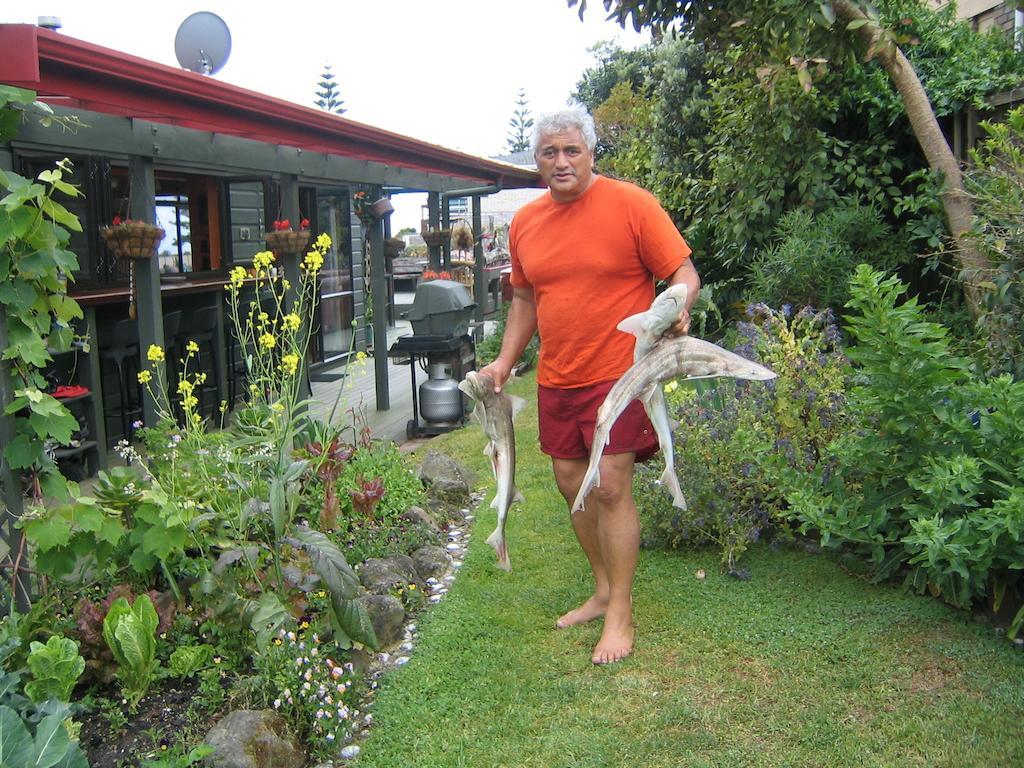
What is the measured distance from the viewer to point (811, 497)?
11.3 ft

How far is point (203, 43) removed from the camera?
7391 millimetres

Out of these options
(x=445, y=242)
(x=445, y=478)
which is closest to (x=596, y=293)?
(x=445, y=478)

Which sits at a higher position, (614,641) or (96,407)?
(96,407)

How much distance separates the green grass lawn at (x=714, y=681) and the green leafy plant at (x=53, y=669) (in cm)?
87

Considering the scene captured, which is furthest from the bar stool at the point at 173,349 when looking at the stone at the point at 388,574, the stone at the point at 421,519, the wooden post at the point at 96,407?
the stone at the point at 388,574

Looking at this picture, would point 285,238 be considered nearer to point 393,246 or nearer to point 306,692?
point 306,692

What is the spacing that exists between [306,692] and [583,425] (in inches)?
50.0

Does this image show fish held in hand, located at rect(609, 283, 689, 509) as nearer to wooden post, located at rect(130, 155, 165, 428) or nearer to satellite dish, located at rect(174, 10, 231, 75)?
wooden post, located at rect(130, 155, 165, 428)

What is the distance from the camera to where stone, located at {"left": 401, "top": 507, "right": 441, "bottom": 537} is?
184 inches

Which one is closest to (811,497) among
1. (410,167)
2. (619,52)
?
(410,167)

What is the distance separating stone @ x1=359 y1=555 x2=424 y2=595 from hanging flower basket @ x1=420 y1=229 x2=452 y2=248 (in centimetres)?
799

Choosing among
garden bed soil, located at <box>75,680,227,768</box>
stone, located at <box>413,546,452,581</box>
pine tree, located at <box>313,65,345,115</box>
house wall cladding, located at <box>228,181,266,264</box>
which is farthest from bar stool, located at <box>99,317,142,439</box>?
pine tree, located at <box>313,65,345,115</box>

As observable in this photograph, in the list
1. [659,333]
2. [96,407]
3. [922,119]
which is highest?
[922,119]

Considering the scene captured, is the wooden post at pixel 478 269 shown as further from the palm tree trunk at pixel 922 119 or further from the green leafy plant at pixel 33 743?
the green leafy plant at pixel 33 743
